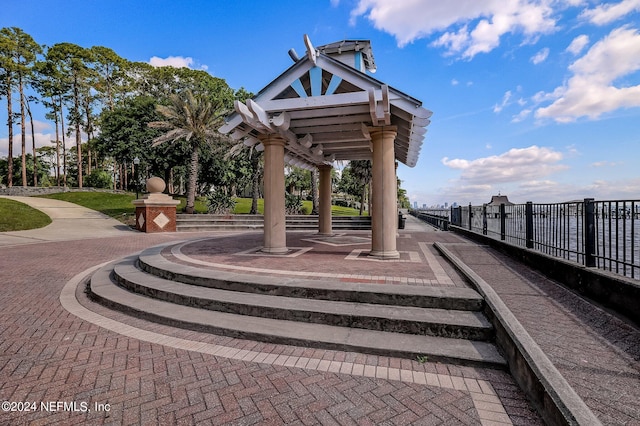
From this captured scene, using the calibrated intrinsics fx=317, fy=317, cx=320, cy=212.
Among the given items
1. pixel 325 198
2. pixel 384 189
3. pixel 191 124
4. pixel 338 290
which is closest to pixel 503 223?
pixel 384 189

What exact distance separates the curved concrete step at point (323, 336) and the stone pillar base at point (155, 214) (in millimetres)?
15000

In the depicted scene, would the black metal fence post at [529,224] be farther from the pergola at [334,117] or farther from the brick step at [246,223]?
the brick step at [246,223]

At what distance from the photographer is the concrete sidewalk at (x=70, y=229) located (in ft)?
51.4

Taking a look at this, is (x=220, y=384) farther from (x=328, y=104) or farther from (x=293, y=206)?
(x=293, y=206)

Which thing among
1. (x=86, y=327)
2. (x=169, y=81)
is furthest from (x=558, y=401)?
(x=169, y=81)

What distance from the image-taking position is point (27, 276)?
25.4 feet

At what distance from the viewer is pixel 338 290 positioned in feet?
16.0

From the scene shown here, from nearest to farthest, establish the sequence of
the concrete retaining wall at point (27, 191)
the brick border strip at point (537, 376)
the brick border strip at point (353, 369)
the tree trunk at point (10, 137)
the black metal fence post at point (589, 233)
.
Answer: the brick border strip at point (537, 376), the brick border strip at point (353, 369), the black metal fence post at point (589, 233), the concrete retaining wall at point (27, 191), the tree trunk at point (10, 137)

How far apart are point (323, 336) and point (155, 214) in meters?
18.0

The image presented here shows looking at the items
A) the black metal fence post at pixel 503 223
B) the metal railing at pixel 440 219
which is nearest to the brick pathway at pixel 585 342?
the black metal fence post at pixel 503 223

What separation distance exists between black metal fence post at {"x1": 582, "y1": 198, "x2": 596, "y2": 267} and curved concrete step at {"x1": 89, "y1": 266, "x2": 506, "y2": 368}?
2920 mm

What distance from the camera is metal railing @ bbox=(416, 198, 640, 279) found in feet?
14.8

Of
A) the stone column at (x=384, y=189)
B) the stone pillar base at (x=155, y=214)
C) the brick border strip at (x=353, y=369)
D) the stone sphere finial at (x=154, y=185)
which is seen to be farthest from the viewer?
the stone sphere finial at (x=154, y=185)

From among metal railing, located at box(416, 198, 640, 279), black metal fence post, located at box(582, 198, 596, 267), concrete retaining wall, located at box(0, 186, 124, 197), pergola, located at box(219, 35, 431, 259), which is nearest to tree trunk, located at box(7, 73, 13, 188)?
concrete retaining wall, located at box(0, 186, 124, 197)
